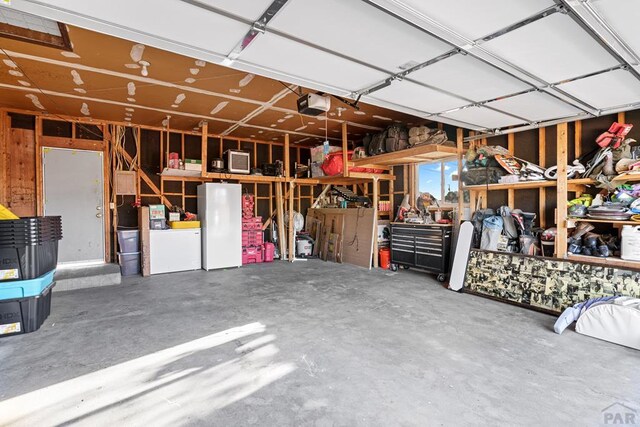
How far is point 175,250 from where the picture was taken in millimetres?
6301

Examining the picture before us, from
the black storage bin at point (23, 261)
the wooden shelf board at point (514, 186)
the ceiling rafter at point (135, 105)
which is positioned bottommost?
the black storage bin at point (23, 261)

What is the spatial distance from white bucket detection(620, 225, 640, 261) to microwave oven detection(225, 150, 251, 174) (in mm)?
6152

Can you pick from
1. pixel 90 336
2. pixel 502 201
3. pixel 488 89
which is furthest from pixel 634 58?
pixel 90 336

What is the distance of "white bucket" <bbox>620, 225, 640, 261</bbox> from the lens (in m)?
3.57

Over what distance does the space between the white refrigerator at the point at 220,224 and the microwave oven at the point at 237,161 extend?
355mm

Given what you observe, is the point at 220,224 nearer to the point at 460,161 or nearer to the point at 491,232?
the point at 460,161

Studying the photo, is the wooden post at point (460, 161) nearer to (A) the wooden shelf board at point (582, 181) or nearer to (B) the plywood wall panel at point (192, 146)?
(A) the wooden shelf board at point (582, 181)

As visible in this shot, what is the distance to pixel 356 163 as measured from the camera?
21.0ft

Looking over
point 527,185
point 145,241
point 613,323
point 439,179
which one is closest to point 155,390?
point 613,323

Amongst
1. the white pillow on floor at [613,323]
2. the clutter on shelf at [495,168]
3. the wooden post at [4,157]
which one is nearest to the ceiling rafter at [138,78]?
the wooden post at [4,157]

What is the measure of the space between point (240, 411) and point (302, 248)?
5895 millimetres

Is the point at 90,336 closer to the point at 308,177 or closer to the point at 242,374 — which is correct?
the point at 242,374

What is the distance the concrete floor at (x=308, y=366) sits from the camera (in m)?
2.04

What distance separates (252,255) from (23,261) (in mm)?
4416
